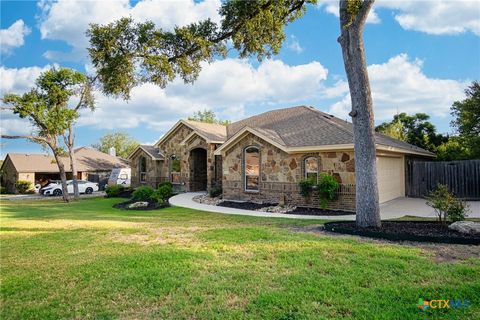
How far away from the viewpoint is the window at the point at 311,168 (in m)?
14.5

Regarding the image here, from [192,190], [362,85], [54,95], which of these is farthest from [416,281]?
[54,95]

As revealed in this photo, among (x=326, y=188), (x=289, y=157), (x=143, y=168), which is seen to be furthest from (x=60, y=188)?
(x=326, y=188)

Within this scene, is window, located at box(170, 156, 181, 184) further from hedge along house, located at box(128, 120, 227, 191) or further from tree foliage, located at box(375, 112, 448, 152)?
tree foliage, located at box(375, 112, 448, 152)

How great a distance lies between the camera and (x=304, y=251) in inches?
244

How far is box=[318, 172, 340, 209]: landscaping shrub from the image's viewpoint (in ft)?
43.4

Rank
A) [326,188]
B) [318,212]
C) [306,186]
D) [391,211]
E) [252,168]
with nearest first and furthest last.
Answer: [391,211]
[326,188]
[318,212]
[306,186]
[252,168]

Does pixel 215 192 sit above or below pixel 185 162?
below

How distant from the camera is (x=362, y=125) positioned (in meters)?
8.78

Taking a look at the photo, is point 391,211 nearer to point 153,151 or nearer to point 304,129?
point 304,129

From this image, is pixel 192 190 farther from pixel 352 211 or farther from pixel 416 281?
pixel 416 281

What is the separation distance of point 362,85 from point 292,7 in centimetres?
503

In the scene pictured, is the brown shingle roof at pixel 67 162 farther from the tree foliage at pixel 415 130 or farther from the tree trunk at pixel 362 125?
the tree trunk at pixel 362 125

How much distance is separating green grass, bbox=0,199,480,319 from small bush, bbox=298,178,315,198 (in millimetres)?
6617

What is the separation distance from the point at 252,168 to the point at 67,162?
32.0 meters
